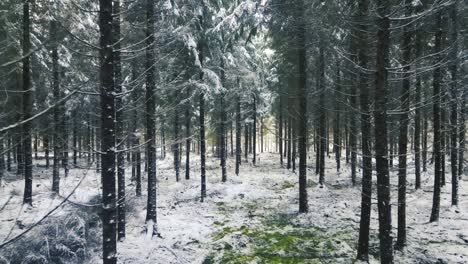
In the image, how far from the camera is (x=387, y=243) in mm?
7926

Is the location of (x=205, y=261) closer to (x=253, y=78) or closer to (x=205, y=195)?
(x=205, y=195)

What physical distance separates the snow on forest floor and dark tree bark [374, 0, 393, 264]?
561 millimetres

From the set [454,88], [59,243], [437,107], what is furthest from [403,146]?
[59,243]

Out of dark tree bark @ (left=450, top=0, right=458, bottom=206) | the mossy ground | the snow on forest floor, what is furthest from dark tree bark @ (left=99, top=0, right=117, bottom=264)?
dark tree bark @ (left=450, top=0, right=458, bottom=206)

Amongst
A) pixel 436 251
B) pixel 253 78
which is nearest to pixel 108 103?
pixel 436 251

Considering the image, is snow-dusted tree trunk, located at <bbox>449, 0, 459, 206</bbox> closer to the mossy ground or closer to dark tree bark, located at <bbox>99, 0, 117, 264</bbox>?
the mossy ground

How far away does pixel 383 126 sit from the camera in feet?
25.3

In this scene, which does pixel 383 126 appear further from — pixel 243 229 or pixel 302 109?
pixel 243 229

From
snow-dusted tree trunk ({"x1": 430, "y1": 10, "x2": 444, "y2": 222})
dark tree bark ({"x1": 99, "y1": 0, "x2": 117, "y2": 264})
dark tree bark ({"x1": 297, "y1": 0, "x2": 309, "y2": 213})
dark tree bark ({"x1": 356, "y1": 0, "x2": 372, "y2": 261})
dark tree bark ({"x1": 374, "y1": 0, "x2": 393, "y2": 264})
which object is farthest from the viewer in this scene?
dark tree bark ({"x1": 297, "y1": 0, "x2": 309, "y2": 213})

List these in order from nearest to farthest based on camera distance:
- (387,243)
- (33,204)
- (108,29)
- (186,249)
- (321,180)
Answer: (108,29)
(387,243)
(186,249)
(33,204)
(321,180)

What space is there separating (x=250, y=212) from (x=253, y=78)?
33.9 ft

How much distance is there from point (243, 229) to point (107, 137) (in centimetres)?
950

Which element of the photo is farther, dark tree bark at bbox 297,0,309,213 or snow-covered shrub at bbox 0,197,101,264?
dark tree bark at bbox 297,0,309,213

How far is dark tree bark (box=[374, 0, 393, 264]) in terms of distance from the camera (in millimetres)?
7496
